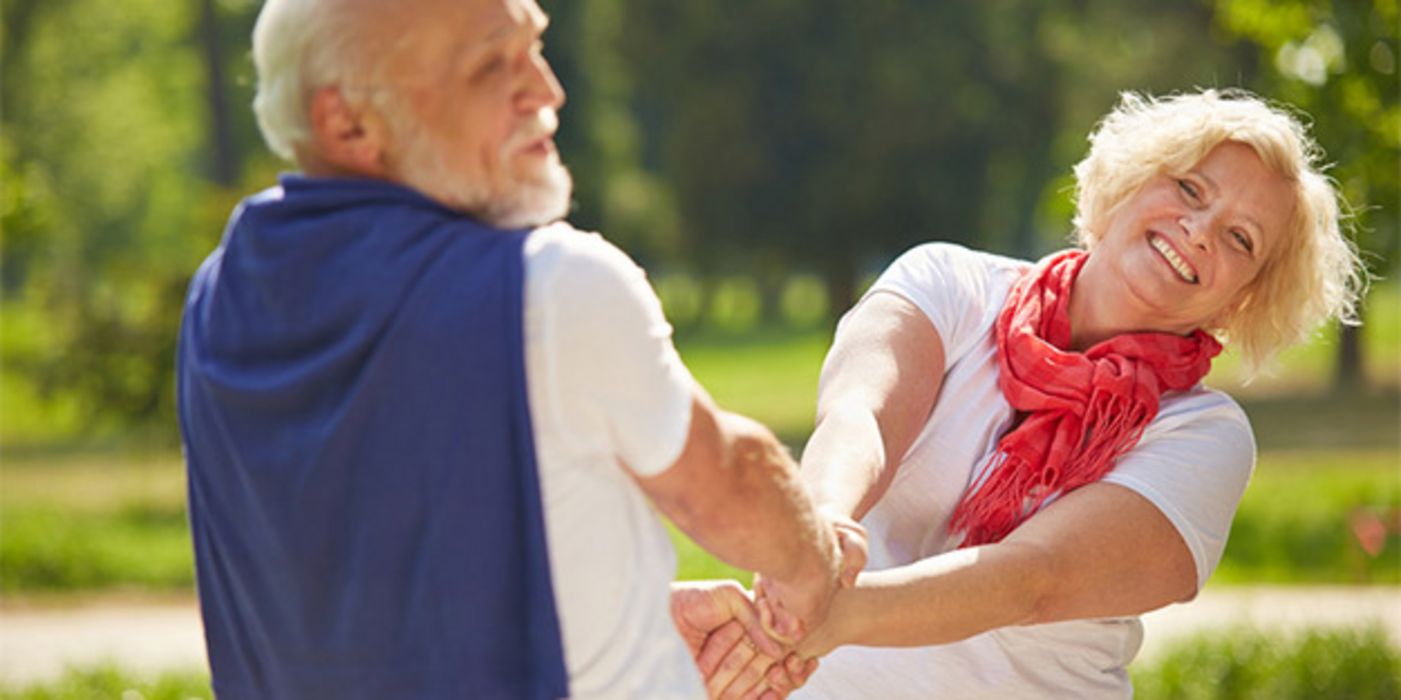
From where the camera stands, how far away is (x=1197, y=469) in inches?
125

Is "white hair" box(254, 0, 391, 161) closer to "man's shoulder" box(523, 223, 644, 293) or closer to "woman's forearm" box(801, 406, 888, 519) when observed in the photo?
"man's shoulder" box(523, 223, 644, 293)

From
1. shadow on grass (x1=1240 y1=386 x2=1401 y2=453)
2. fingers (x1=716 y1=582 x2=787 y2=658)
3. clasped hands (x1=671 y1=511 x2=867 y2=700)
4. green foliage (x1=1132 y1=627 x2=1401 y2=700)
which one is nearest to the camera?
clasped hands (x1=671 y1=511 x2=867 y2=700)

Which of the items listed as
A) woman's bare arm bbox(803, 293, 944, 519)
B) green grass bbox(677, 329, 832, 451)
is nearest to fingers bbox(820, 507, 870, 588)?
woman's bare arm bbox(803, 293, 944, 519)

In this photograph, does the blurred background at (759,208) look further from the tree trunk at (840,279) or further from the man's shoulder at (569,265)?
the man's shoulder at (569,265)

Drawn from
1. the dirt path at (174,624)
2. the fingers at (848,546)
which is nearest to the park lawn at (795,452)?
the dirt path at (174,624)

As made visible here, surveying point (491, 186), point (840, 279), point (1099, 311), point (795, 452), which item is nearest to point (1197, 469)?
point (1099, 311)

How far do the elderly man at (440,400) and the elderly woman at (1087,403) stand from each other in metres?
0.85

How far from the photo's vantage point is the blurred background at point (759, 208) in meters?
7.05

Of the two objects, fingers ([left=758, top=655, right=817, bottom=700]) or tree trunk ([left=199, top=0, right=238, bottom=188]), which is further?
tree trunk ([left=199, top=0, right=238, bottom=188])

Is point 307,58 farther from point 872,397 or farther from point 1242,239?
point 1242,239

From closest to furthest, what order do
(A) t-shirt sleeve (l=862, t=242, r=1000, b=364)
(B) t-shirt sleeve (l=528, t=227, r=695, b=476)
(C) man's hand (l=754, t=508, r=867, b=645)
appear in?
(B) t-shirt sleeve (l=528, t=227, r=695, b=476) → (C) man's hand (l=754, t=508, r=867, b=645) → (A) t-shirt sleeve (l=862, t=242, r=1000, b=364)

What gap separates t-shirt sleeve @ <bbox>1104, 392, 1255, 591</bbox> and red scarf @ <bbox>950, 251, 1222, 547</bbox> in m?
0.04

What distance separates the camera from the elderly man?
7.07 feet

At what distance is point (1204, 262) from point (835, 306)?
25.3 metres
